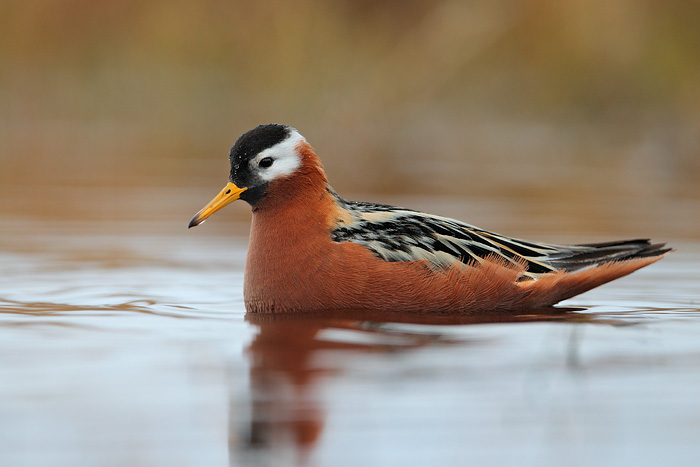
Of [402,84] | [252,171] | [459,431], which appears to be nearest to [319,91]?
[402,84]

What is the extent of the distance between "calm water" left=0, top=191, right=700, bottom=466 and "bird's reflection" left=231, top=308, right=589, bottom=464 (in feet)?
0.04

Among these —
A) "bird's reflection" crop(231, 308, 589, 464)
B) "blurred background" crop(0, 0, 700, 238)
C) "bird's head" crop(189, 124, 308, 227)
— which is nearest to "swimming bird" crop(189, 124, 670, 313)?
"bird's head" crop(189, 124, 308, 227)

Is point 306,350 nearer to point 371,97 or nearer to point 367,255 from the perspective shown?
point 367,255

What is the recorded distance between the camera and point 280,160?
6.45 m

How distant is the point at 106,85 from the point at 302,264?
14.8 m

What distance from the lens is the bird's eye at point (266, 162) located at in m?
6.41

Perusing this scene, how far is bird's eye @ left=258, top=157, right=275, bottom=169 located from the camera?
21.0 ft

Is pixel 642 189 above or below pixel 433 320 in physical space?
above

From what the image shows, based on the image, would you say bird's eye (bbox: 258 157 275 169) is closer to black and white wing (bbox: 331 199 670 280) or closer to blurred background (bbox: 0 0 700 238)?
black and white wing (bbox: 331 199 670 280)

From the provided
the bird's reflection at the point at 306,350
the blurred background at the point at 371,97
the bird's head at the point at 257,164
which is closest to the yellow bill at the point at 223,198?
the bird's head at the point at 257,164

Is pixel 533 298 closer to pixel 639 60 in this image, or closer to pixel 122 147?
pixel 639 60

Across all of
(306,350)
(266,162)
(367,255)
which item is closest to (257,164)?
(266,162)

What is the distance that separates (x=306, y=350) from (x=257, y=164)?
1993 mm

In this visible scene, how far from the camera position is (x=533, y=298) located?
6.40m
